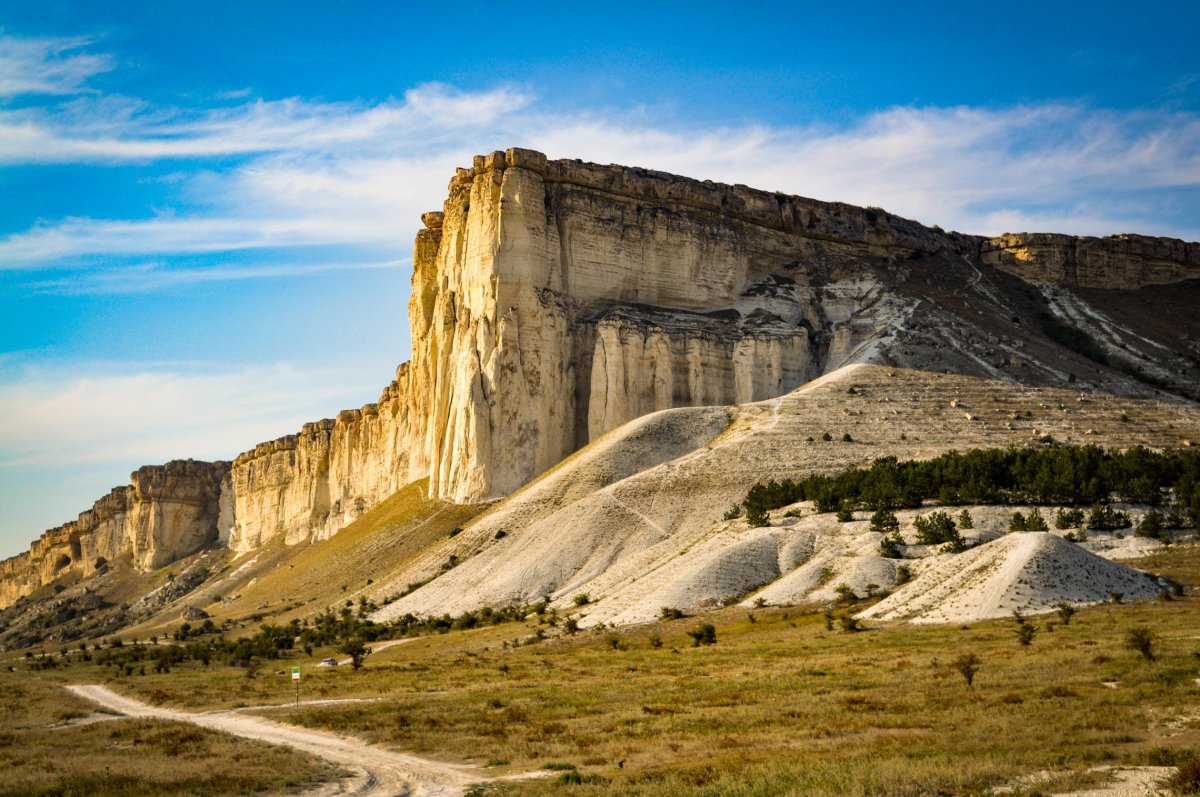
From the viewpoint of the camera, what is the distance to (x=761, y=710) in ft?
93.4

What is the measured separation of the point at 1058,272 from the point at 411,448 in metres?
60.2

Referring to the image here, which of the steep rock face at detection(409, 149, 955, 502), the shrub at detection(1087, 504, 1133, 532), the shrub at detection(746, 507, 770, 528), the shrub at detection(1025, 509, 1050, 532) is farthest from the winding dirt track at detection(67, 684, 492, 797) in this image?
the steep rock face at detection(409, 149, 955, 502)

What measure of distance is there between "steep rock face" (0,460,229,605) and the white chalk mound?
115013 mm

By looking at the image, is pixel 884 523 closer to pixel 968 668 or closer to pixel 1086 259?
pixel 968 668

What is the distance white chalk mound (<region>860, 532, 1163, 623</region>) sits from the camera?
4388 centimetres

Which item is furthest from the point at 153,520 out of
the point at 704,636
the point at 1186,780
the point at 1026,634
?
the point at 1186,780

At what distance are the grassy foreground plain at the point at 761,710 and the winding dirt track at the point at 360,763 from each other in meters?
0.68

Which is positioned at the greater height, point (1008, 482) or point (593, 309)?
point (593, 309)

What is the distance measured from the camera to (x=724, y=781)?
67.1 ft

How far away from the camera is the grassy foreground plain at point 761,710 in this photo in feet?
68.7

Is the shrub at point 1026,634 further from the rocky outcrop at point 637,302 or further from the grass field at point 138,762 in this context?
the rocky outcrop at point 637,302

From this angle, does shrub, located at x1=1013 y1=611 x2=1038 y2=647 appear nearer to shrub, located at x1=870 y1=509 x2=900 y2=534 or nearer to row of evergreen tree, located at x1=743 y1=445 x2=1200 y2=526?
shrub, located at x1=870 y1=509 x2=900 y2=534

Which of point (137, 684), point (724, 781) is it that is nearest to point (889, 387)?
point (137, 684)

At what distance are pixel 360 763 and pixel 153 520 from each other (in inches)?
5057
